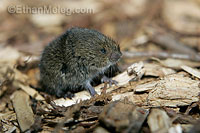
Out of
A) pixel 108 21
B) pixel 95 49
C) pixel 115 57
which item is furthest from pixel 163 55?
pixel 108 21

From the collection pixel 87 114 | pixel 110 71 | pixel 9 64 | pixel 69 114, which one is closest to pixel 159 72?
pixel 110 71

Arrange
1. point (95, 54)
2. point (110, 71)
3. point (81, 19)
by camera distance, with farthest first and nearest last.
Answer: point (81, 19), point (110, 71), point (95, 54)

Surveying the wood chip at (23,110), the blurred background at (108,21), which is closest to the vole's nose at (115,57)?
the wood chip at (23,110)

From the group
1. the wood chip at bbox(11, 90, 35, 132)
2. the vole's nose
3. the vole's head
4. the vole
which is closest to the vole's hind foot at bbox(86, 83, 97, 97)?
the vole

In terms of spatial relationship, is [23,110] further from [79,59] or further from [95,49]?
[95,49]

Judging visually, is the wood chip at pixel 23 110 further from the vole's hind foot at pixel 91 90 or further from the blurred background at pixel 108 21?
the blurred background at pixel 108 21

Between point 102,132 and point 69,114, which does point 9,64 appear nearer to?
point 69,114

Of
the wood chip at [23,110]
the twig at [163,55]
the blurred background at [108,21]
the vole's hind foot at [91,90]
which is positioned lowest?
the wood chip at [23,110]
